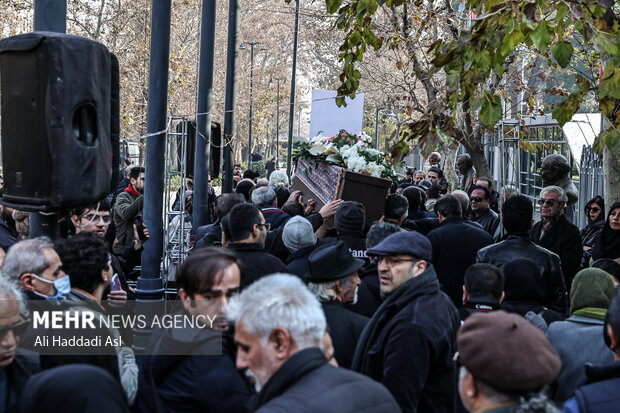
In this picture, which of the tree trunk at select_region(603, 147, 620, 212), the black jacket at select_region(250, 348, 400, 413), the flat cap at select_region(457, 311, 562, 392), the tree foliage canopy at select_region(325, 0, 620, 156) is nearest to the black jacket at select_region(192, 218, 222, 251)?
the tree foliage canopy at select_region(325, 0, 620, 156)

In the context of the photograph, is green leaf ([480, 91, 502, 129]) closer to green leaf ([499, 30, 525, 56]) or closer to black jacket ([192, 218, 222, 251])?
green leaf ([499, 30, 525, 56])

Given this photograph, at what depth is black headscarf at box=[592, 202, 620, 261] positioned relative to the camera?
8.34 meters

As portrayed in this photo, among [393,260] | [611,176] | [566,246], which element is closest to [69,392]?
[393,260]

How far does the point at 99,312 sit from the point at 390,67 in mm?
30879

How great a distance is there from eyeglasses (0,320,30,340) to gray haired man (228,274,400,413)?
107 cm

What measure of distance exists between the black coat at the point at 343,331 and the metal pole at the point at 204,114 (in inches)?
292

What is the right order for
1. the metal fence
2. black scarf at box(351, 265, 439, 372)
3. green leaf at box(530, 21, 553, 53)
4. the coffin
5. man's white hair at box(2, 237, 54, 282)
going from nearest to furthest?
man's white hair at box(2, 237, 54, 282) → black scarf at box(351, 265, 439, 372) → green leaf at box(530, 21, 553, 53) → the coffin → the metal fence

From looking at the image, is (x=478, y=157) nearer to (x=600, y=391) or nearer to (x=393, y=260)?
(x=393, y=260)

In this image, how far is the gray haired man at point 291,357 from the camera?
2732 millimetres

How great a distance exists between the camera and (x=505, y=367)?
2672 mm

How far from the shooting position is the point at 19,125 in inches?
177

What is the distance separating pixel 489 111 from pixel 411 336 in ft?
7.66

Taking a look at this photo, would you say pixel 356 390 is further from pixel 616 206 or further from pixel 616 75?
pixel 616 206

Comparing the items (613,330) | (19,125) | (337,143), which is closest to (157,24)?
(337,143)
